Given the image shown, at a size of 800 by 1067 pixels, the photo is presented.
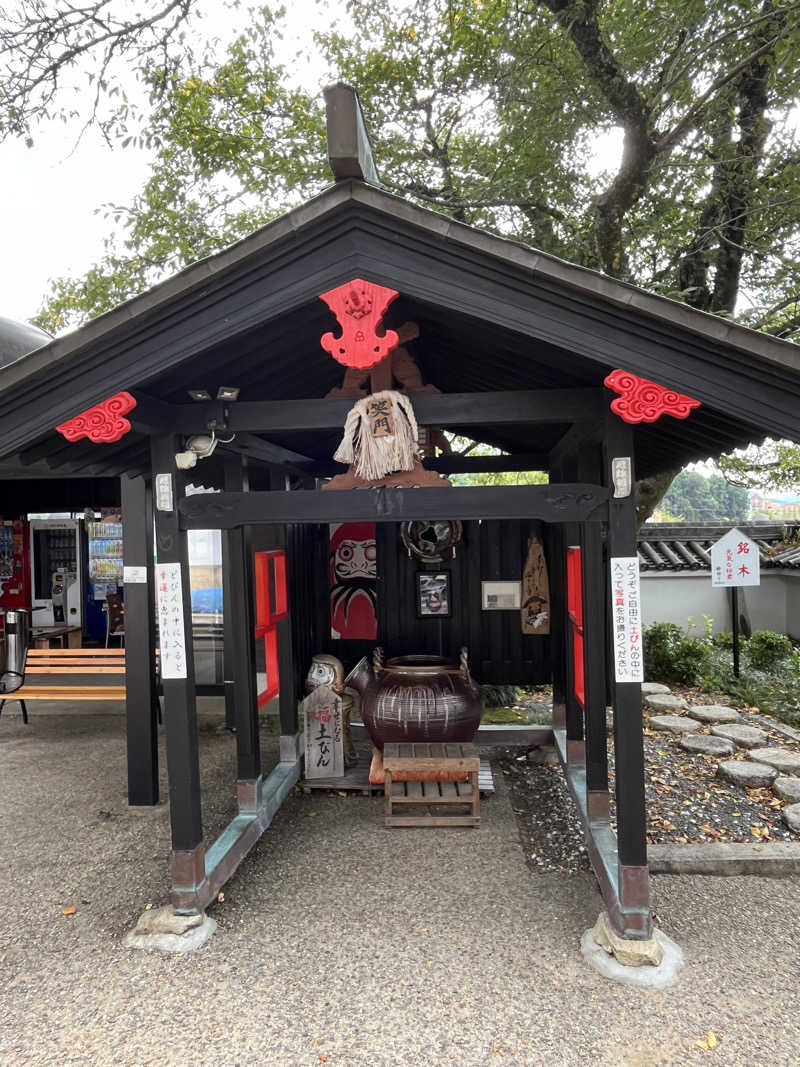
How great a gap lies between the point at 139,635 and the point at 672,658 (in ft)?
25.4

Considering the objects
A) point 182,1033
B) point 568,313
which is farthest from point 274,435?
point 182,1033

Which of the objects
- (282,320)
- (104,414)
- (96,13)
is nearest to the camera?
(104,414)

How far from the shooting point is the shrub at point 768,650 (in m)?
10.2

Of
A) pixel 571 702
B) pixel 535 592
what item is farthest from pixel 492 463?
pixel 571 702

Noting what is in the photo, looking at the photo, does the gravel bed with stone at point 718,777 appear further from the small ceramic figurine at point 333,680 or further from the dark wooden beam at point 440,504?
the dark wooden beam at point 440,504

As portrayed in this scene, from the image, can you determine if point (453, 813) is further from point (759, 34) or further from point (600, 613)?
point (759, 34)

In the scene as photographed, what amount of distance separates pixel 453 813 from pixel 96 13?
29.2 ft

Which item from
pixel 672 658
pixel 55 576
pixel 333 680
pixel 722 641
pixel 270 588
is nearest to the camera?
pixel 270 588

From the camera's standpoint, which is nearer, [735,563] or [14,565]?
[735,563]

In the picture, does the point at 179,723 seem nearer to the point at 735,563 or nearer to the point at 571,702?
the point at 571,702

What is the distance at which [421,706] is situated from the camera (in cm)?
551

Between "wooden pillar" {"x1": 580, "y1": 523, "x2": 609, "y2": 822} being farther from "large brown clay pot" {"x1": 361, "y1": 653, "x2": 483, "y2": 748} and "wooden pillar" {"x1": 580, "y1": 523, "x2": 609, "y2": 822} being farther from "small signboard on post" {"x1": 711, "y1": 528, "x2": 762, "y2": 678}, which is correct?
"small signboard on post" {"x1": 711, "y1": 528, "x2": 762, "y2": 678}

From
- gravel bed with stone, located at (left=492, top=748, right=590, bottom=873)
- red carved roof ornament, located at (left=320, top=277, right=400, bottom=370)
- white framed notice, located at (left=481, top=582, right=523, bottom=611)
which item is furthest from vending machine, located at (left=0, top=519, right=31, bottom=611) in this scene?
red carved roof ornament, located at (left=320, top=277, right=400, bottom=370)

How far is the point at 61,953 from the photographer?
3748 millimetres
